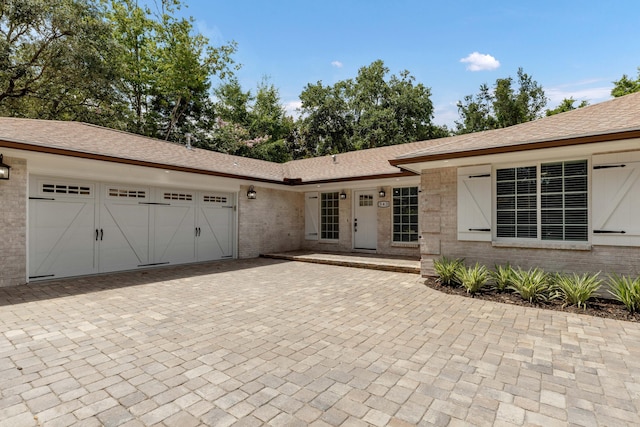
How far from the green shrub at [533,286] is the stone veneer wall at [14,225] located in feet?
30.7

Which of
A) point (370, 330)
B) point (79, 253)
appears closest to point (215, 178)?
point (79, 253)

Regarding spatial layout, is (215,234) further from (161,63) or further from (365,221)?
(161,63)

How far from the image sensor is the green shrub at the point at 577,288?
4859mm

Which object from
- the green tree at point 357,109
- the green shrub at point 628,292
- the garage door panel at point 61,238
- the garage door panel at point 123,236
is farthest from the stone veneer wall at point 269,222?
the green tree at point 357,109

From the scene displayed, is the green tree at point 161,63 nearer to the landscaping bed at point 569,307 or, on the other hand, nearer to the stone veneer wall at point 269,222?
the stone veneer wall at point 269,222

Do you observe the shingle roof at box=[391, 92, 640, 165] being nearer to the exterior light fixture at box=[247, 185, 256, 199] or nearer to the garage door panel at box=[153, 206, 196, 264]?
the exterior light fixture at box=[247, 185, 256, 199]

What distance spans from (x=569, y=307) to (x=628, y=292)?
0.76 metres

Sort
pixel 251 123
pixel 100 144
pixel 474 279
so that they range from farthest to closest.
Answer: pixel 251 123 < pixel 100 144 < pixel 474 279

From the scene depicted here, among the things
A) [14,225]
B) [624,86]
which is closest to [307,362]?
[14,225]

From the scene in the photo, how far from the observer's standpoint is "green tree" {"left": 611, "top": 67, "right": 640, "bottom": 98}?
19.9 m

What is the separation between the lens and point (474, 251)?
21.3 feet

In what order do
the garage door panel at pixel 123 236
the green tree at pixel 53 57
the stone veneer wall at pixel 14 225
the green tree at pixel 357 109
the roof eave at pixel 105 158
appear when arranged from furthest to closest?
the green tree at pixel 357 109 < the green tree at pixel 53 57 < the garage door panel at pixel 123 236 < the stone veneer wall at pixel 14 225 < the roof eave at pixel 105 158

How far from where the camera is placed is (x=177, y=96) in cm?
2089

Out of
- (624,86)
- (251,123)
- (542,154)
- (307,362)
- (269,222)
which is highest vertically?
(624,86)
